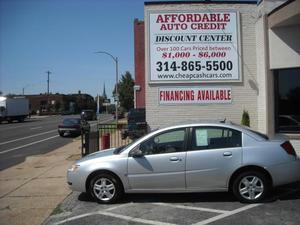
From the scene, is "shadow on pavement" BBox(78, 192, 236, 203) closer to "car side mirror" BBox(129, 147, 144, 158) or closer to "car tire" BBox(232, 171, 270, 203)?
"car tire" BBox(232, 171, 270, 203)

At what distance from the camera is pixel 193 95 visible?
14.5m

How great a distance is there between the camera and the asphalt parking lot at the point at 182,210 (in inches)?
273

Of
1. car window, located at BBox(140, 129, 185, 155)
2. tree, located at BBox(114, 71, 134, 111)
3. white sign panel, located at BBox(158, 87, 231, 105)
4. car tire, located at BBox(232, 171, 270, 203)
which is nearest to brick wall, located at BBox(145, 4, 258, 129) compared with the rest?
white sign panel, located at BBox(158, 87, 231, 105)

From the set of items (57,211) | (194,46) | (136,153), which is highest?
(194,46)

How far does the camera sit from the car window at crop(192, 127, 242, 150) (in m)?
8.07

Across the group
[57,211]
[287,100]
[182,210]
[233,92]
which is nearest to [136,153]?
[182,210]

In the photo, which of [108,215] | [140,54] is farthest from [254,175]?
[140,54]

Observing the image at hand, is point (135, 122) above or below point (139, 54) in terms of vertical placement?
below

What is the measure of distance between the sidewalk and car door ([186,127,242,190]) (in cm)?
265

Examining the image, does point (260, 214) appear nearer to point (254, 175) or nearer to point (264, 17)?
point (254, 175)

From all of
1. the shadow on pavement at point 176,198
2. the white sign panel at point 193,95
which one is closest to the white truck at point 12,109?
the white sign panel at point 193,95

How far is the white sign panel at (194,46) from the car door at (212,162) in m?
6.56

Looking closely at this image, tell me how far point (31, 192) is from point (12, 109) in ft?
172

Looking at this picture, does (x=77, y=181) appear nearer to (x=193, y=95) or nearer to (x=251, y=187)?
(x=251, y=187)
